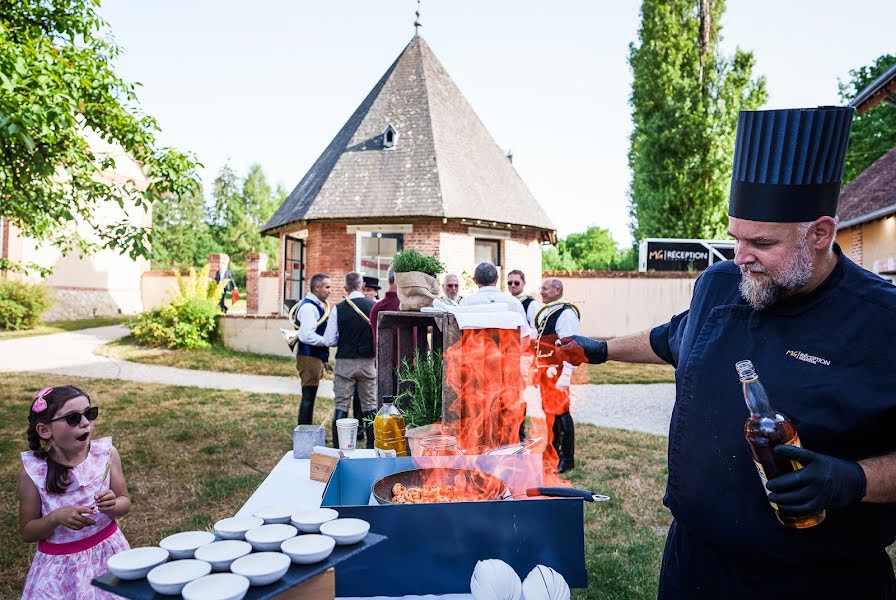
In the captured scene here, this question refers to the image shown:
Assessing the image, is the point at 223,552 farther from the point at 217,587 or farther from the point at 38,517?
the point at 38,517

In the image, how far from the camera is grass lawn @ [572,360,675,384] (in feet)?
41.7

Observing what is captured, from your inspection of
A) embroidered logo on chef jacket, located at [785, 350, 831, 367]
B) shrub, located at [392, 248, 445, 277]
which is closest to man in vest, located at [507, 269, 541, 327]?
shrub, located at [392, 248, 445, 277]

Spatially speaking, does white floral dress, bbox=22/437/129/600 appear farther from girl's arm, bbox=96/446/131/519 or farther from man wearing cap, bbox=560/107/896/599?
man wearing cap, bbox=560/107/896/599

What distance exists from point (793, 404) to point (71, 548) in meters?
3.01

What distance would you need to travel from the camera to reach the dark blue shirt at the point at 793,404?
155 centimetres

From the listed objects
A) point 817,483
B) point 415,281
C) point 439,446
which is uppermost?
point 415,281

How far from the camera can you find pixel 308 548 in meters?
1.43

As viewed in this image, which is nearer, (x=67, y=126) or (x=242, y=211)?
(x=67, y=126)

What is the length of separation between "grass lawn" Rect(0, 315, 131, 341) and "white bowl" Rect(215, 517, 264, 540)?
64.2ft

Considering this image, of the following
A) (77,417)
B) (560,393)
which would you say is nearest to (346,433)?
(77,417)

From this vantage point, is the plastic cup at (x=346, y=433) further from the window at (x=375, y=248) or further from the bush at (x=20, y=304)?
the bush at (x=20, y=304)

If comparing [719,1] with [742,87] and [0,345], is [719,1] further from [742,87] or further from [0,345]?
[0,345]

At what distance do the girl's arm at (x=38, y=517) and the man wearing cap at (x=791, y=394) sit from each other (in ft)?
7.88

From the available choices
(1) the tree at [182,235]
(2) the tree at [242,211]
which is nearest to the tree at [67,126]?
(1) the tree at [182,235]
